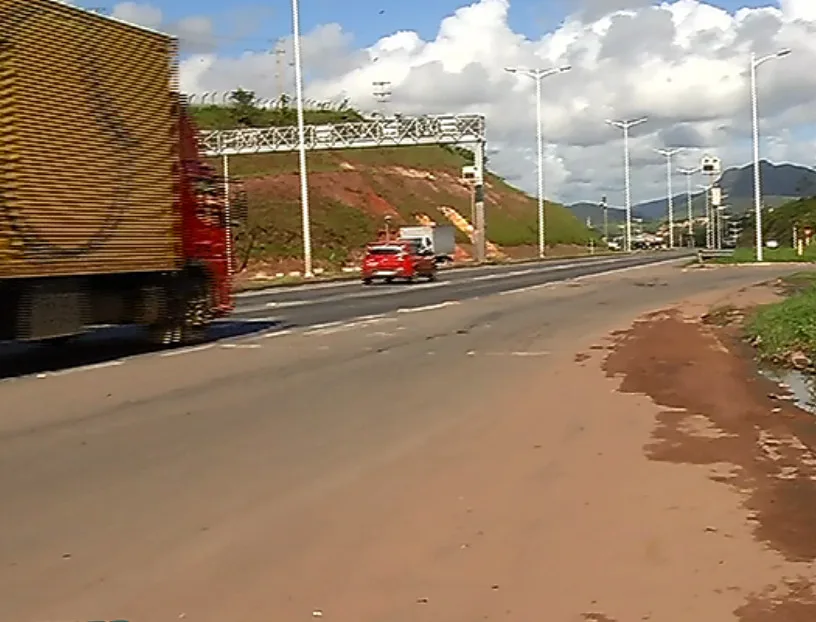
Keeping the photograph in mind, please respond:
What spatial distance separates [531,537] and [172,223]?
13906 mm

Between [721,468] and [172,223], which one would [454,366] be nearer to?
[172,223]

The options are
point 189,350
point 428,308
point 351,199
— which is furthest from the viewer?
point 351,199

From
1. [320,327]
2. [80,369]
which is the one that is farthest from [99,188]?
[320,327]

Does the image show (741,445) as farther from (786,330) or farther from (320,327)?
(320,327)

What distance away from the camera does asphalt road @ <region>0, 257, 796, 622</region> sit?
672 cm

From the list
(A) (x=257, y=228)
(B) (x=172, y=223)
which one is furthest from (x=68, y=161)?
(A) (x=257, y=228)

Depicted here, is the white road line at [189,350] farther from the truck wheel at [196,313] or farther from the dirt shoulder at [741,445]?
the dirt shoulder at [741,445]

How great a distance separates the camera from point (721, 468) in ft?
32.8

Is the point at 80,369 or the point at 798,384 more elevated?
the point at 80,369

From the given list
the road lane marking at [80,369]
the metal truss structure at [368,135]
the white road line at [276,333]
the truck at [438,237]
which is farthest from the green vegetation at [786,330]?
the truck at [438,237]

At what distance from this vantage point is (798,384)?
50.1ft

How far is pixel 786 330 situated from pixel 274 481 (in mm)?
11597

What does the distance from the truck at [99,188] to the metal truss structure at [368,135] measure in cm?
4790

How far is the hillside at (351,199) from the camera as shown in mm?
85125
